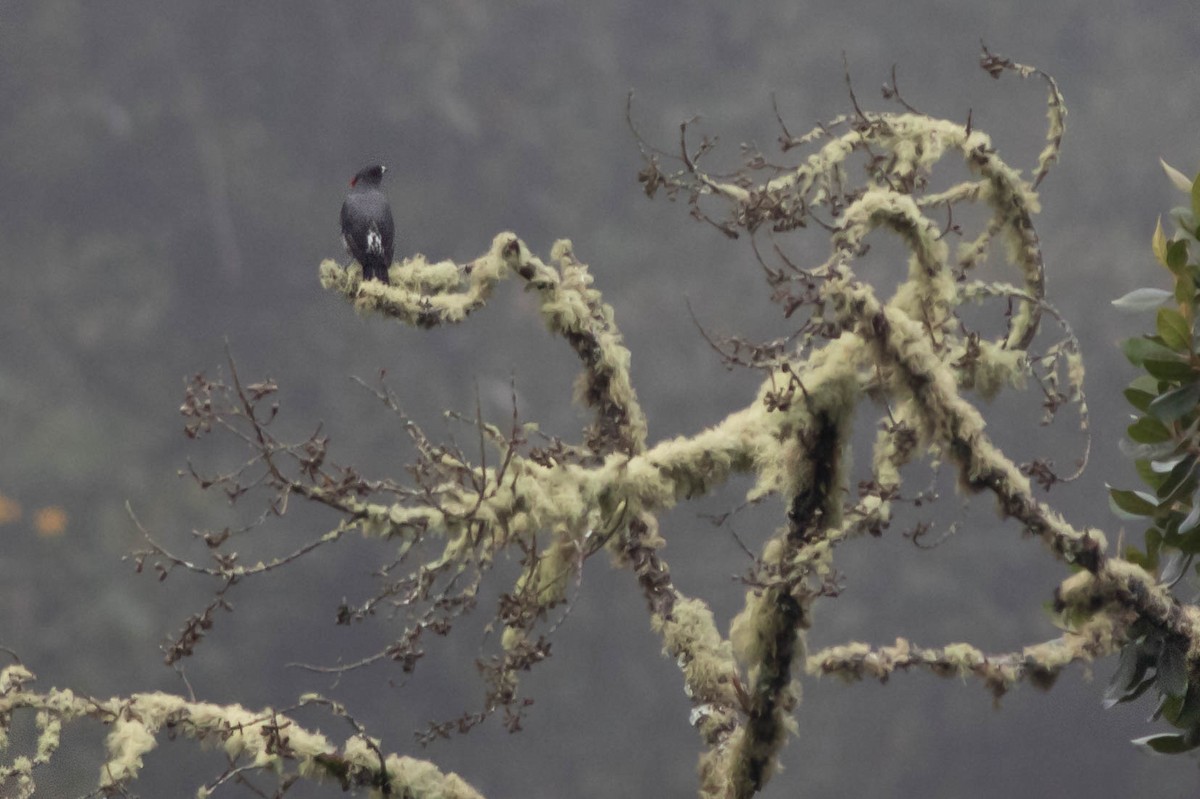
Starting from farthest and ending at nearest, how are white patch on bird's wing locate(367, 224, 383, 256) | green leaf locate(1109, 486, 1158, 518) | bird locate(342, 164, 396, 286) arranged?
white patch on bird's wing locate(367, 224, 383, 256) → bird locate(342, 164, 396, 286) → green leaf locate(1109, 486, 1158, 518)

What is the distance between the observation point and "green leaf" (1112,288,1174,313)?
1778 millimetres

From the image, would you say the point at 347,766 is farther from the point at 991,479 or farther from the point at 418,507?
the point at 991,479

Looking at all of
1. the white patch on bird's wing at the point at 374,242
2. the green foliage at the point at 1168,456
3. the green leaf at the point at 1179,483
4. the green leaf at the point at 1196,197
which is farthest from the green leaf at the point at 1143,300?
the white patch on bird's wing at the point at 374,242

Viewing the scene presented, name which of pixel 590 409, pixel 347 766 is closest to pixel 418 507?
pixel 347 766

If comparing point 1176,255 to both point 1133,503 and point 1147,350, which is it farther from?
point 1133,503

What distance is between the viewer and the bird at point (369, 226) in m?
3.12

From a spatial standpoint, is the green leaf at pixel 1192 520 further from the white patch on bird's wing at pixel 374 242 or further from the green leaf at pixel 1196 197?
the white patch on bird's wing at pixel 374 242

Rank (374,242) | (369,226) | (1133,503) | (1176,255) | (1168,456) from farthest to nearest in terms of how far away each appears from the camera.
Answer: (369,226), (374,242), (1133,503), (1168,456), (1176,255)

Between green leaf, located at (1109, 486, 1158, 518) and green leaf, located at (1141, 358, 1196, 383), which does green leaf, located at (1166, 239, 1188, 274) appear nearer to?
green leaf, located at (1141, 358, 1196, 383)

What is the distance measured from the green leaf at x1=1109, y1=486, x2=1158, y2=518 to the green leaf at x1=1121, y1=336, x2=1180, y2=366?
258mm

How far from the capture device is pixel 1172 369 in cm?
175

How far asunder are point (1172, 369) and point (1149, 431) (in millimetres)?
110

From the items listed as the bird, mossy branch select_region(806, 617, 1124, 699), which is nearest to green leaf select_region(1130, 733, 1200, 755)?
mossy branch select_region(806, 617, 1124, 699)

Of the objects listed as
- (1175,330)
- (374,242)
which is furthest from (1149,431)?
(374,242)
